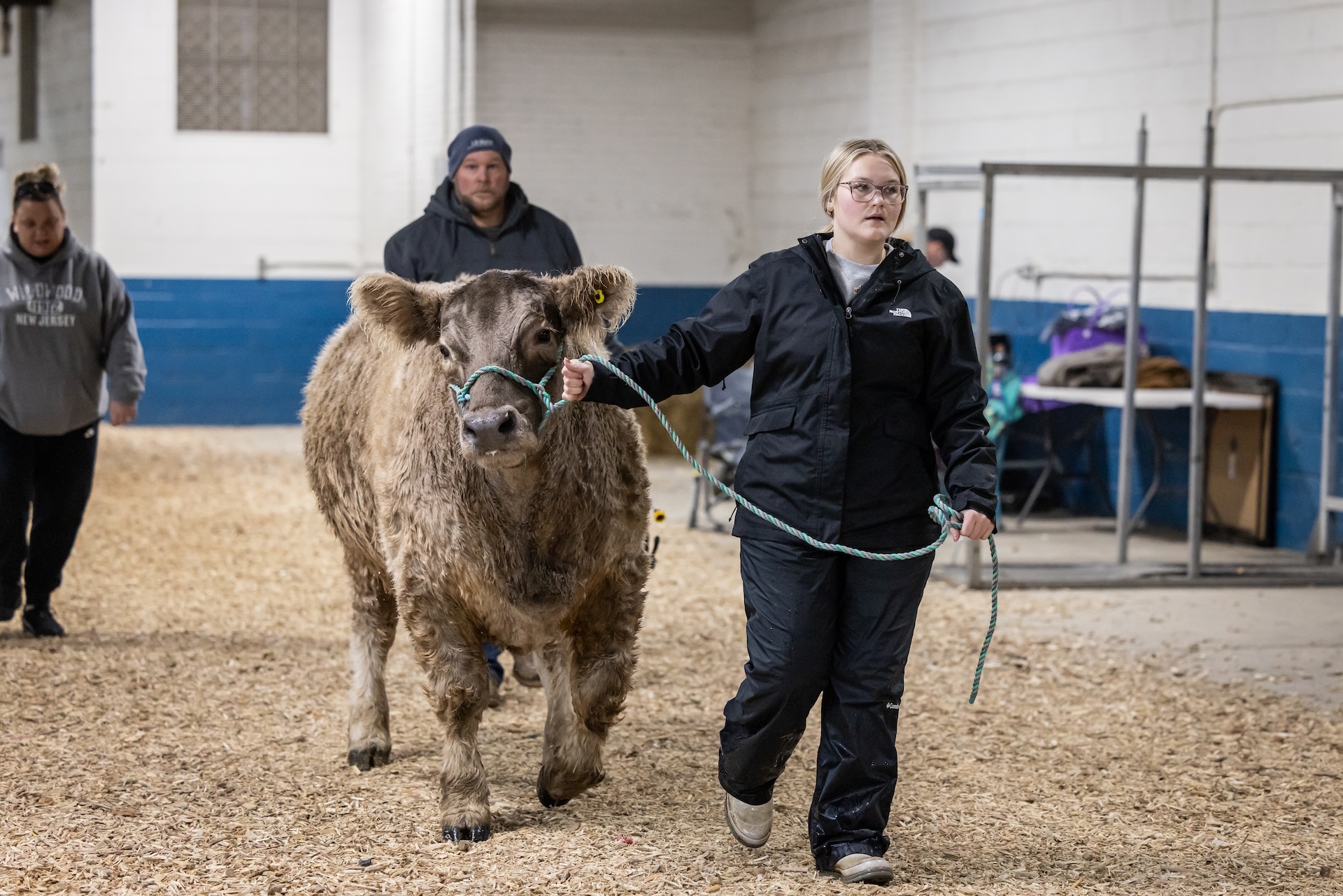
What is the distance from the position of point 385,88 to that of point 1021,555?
866cm

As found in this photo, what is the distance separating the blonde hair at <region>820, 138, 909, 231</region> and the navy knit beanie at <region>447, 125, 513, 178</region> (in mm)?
1744

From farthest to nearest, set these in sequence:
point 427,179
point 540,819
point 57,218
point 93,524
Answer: point 427,179 → point 93,524 → point 57,218 → point 540,819

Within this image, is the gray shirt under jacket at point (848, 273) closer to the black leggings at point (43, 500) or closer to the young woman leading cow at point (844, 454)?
the young woman leading cow at point (844, 454)

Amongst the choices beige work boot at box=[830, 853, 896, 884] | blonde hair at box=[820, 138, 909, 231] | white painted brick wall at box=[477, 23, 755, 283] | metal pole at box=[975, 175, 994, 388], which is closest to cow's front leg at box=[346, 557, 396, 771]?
beige work boot at box=[830, 853, 896, 884]

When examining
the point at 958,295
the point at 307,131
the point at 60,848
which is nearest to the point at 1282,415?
the point at 958,295

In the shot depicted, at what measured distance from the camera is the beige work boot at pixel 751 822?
12.8ft

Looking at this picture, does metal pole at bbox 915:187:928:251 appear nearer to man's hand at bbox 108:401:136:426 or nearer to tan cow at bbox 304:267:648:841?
man's hand at bbox 108:401:136:426

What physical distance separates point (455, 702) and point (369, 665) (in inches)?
35.8

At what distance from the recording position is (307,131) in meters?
15.3

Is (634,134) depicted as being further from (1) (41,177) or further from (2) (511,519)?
(2) (511,519)

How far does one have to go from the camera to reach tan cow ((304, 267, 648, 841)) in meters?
3.92

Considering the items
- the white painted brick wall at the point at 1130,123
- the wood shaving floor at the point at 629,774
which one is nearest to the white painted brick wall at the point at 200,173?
the white painted brick wall at the point at 1130,123

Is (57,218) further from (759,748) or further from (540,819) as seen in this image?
(759,748)

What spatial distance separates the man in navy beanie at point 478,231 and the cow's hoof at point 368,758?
0.56 metres
